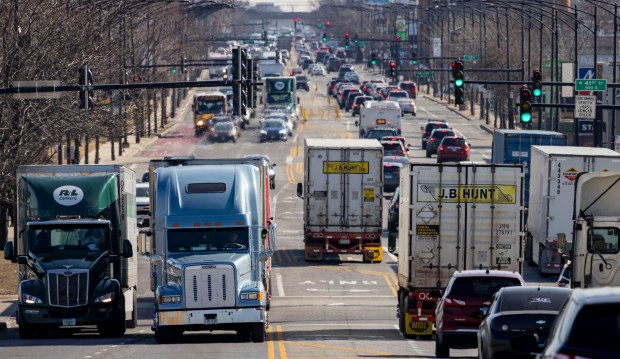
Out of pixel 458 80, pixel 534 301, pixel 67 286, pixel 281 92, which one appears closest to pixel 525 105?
pixel 458 80

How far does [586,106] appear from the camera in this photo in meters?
48.0

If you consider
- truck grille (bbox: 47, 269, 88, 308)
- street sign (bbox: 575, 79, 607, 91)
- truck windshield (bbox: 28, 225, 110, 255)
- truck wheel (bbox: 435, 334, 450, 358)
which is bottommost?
truck wheel (bbox: 435, 334, 450, 358)

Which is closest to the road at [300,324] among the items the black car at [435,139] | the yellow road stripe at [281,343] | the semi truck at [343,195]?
the yellow road stripe at [281,343]

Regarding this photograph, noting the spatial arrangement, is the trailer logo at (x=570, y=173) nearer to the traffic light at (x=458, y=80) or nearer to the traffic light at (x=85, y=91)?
the traffic light at (x=458, y=80)

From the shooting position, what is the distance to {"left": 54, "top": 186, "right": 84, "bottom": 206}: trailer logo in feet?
94.2

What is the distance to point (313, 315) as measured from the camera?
1326 inches

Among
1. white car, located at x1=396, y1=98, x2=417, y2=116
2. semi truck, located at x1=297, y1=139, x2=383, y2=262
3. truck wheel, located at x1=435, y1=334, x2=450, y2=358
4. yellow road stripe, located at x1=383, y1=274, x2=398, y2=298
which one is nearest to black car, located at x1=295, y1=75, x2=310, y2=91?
white car, located at x1=396, y1=98, x2=417, y2=116

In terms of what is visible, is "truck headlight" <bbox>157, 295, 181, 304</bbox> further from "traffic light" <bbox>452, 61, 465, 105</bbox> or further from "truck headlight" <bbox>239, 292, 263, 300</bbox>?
"traffic light" <bbox>452, 61, 465, 105</bbox>

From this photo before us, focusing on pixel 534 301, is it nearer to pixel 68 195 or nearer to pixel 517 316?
pixel 517 316

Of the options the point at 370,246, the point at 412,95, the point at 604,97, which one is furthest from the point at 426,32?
the point at 370,246

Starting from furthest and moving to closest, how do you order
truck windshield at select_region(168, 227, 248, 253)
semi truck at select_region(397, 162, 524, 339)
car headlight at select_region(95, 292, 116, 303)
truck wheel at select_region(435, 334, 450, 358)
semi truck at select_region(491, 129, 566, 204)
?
semi truck at select_region(491, 129, 566, 204) < semi truck at select_region(397, 162, 524, 339) < car headlight at select_region(95, 292, 116, 303) < truck windshield at select_region(168, 227, 248, 253) < truck wheel at select_region(435, 334, 450, 358)

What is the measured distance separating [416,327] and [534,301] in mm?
8626

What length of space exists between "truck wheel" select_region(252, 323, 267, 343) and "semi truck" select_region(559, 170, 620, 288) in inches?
221

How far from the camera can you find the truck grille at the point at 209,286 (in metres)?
26.3
